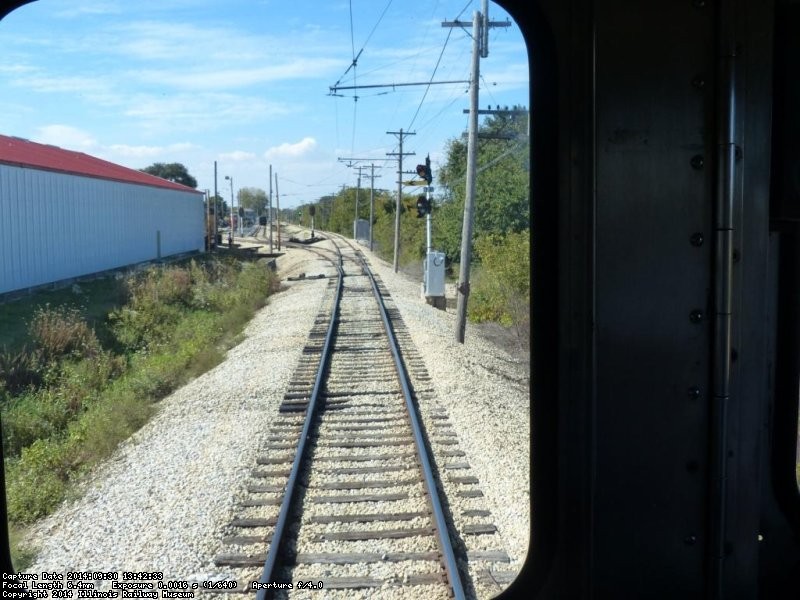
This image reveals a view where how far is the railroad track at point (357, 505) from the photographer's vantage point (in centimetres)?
507

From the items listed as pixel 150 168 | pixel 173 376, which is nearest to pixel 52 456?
pixel 173 376

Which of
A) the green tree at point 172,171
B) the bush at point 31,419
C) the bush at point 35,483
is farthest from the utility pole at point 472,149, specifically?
the green tree at point 172,171

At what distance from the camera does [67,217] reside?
2786 centimetres

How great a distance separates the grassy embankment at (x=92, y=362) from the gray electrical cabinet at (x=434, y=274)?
5.21 meters

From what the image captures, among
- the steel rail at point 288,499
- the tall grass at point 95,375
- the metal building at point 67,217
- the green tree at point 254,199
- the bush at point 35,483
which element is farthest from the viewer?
the green tree at point 254,199

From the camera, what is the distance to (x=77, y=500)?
7.17 metres

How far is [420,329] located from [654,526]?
1551 cm

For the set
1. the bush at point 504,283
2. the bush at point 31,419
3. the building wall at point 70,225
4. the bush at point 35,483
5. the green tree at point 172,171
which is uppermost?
the green tree at point 172,171

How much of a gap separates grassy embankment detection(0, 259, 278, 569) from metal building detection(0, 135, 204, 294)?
1200mm

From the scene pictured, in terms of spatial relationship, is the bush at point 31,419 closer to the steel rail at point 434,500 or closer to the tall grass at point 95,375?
the tall grass at point 95,375

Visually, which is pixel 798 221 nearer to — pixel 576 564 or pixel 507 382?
pixel 576 564

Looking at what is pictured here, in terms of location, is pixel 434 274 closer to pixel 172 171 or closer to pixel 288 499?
pixel 288 499

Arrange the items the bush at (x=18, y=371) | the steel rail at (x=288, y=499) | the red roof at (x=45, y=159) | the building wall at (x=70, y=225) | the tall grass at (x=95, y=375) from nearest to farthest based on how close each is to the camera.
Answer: the steel rail at (x=288, y=499) < the tall grass at (x=95, y=375) < the bush at (x=18, y=371) < the building wall at (x=70, y=225) < the red roof at (x=45, y=159)

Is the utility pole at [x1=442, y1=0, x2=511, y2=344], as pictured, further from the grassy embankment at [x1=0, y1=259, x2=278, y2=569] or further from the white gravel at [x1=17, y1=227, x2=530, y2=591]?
the grassy embankment at [x1=0, y1=259, x2=278, y2=569]
